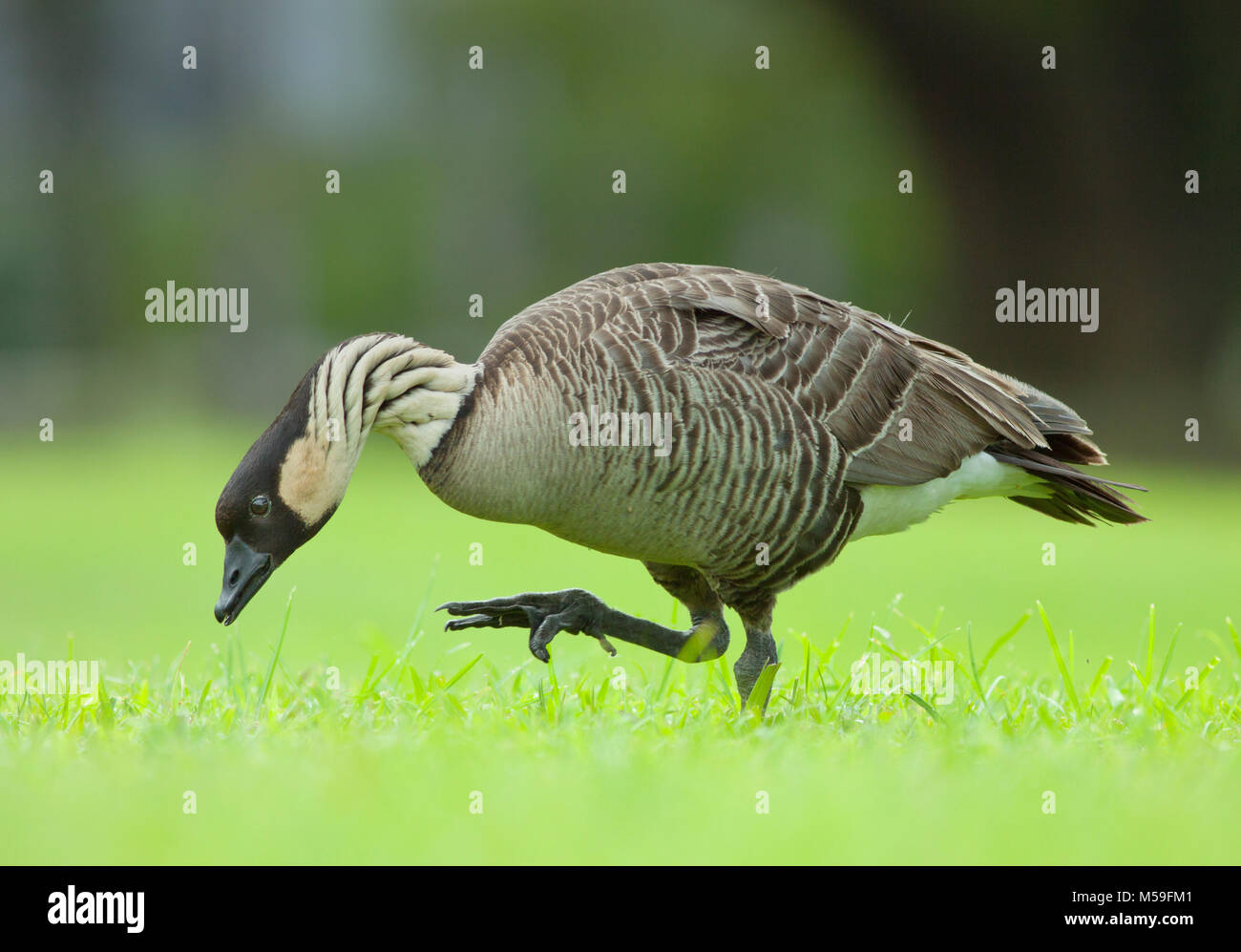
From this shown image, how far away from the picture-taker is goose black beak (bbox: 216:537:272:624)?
6.27 m

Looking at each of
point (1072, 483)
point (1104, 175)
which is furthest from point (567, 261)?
point (1072, 483)

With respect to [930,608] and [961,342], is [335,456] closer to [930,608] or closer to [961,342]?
[930,608]

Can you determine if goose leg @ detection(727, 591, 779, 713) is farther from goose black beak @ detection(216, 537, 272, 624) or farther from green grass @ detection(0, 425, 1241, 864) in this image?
goose black beak @ detection(216, 537, 272, 624)

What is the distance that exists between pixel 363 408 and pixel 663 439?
1393 millimetres

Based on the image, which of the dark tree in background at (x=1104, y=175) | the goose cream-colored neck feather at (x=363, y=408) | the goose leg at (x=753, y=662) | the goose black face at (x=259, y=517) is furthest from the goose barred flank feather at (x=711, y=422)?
the dark tree in background at (x=1104, y=175)

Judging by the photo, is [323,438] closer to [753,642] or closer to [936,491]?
[753,642]

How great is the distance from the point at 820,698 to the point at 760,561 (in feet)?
2.94

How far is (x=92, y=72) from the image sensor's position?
3177cm

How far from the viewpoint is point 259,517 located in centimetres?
625

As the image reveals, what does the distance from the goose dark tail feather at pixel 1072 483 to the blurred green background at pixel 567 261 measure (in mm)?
1131

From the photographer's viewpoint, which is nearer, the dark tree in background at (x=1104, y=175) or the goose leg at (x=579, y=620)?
the goose leg at (x=579, y=620)

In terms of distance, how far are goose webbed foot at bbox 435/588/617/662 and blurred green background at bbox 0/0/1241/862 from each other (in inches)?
38.1

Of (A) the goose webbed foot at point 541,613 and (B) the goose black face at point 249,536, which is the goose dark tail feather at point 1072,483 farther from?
(B) the goose black face at point 249,536

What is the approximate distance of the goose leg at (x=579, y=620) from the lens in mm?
7125
